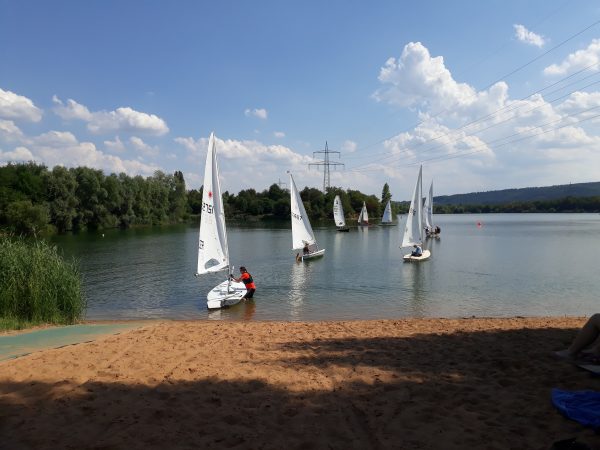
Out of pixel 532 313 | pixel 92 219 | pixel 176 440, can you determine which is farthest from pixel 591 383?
pixel 92 219

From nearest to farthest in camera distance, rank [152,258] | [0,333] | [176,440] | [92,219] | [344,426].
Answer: [176,440]
[344,426]
[0,333]
[152,258]
[92,219]

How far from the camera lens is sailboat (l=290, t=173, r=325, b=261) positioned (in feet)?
108

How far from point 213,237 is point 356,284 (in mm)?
8785

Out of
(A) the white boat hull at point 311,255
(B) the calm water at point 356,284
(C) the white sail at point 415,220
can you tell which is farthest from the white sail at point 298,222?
(C) the white sail at point 415,220

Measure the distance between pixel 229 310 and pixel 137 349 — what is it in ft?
27.2

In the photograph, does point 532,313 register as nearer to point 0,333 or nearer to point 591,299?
point 591,299

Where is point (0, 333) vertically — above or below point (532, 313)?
above

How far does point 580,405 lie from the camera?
5.29 m

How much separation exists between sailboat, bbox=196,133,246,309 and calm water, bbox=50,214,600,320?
2.14 feet

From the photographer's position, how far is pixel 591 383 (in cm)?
620

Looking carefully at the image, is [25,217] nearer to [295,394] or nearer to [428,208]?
[428,208]

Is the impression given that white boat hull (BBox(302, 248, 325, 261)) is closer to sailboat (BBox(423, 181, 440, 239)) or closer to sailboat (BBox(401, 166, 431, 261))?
sailboat (BBox(401, 166, 431, 261))

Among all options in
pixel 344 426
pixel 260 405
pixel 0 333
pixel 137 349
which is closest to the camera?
pixel 344 426

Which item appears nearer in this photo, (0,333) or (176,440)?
(176,440)
